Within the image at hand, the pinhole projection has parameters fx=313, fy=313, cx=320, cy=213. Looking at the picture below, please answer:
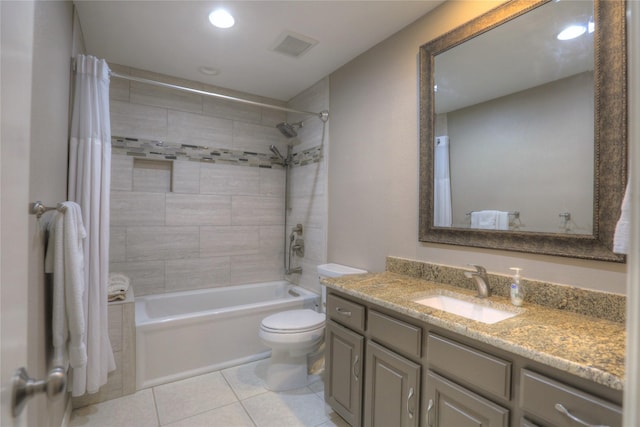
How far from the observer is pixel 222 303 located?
3.12m

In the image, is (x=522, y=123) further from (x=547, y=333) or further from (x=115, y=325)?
(x=115, y=325)

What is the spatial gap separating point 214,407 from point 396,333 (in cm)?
138

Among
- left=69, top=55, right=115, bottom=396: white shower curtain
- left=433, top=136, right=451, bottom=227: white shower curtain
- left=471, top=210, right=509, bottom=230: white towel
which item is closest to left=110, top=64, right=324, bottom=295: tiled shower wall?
left=69, top=55, right=115, bottom=396: white shower curtain

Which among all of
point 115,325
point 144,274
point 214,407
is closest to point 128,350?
point 115,325

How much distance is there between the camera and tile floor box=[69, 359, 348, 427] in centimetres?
187

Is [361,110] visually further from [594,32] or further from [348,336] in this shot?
[348,336]

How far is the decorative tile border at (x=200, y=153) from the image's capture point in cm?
276

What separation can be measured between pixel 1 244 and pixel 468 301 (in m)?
1.67

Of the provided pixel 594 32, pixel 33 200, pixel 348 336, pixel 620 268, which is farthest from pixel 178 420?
pixel 594 32

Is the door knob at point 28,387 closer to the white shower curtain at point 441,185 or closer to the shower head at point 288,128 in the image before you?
the white shower curtain at point 441,185

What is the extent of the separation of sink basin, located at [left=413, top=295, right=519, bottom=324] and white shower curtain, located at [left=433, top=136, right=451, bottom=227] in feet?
1.44

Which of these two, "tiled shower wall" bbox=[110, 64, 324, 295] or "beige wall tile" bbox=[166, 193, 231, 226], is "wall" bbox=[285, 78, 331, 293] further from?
"beige wall tile" bbox=[166, 193, 231, 226]

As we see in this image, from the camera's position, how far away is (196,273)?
3064mm

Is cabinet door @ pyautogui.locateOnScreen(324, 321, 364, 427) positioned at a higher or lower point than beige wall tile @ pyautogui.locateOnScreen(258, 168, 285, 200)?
lower
